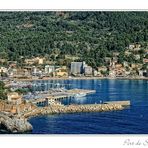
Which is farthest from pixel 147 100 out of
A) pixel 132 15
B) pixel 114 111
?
pixel 132 15

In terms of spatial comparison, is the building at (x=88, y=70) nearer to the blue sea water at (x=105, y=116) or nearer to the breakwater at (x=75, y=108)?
the blue sea water at (x=105, y=116)

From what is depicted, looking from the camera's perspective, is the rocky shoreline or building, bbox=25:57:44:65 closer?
the rocky shoreline

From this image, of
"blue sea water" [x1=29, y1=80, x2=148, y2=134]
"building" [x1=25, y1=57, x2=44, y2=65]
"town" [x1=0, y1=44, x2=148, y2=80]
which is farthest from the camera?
"building" [x1=25, y1=57, x2=44, y2=65]

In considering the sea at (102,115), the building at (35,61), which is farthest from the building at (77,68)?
the building at (35,61)

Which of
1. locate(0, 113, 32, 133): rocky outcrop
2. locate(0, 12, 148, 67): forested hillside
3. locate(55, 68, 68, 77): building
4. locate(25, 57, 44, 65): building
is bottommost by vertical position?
locate(0, 113, 32, 133): rocky outcrop

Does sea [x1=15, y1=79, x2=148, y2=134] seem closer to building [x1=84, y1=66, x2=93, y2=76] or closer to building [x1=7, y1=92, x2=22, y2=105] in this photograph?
building [x1=84, y1=66, x2=93, y2=76]

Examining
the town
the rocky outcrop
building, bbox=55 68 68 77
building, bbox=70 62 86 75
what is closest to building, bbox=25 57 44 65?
the town
